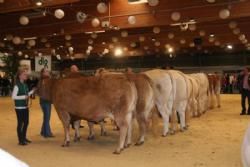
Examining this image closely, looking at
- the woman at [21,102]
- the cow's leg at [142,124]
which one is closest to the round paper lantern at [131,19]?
the cow's leg at [142,124]

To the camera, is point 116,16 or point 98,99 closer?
point 98,99

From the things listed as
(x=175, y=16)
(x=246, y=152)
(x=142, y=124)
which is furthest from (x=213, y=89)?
(x=246, y=152)

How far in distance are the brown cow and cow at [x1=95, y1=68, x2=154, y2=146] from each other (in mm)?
393

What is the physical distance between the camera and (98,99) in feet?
23.0

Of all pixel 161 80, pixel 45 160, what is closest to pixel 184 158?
pixel 45 160

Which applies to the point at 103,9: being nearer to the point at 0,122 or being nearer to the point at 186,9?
the point at 186,9

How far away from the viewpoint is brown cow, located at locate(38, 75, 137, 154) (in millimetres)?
6781

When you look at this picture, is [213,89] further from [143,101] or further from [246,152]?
[246,152]

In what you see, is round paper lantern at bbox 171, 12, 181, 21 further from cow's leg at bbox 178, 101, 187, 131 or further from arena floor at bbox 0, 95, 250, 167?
arena floor at bbox 0, 95, 250, 167

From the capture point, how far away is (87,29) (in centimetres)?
1343

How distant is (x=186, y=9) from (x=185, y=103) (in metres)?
3.36

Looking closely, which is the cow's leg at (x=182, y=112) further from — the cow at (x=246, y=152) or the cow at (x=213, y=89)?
the cow at (x=246, y=152)

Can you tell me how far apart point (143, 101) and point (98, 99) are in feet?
3.11

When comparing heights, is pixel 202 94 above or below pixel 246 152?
below
